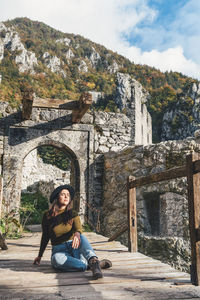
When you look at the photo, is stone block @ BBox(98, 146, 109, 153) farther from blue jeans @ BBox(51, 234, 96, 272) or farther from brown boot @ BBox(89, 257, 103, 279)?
brown boot @ BBox(89, 257, 103, 279)

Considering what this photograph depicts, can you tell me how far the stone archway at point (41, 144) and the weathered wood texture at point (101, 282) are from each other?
3.33 metres

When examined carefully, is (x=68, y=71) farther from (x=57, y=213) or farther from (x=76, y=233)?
(x=76, y=233)

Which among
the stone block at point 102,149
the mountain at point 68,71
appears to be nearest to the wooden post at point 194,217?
the stone block at point 102,149

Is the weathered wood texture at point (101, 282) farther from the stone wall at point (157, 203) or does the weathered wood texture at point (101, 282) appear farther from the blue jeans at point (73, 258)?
the stone wall at point (157, 203)

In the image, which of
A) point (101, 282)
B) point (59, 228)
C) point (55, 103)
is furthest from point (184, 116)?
point (101, 282)

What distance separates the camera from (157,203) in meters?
6.00

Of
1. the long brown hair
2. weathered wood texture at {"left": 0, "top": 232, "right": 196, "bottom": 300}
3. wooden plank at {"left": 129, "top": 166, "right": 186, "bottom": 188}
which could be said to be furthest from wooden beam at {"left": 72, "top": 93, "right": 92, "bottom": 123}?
weathered wood texture at {"left": 0, "top": 232, "right": 196, "bottom": 300}

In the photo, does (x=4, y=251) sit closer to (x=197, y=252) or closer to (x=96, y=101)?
(x=197, y=252)

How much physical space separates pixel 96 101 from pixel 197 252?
33.7 metres

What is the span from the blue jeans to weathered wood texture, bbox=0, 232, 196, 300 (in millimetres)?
69

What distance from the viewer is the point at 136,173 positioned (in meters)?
6.39

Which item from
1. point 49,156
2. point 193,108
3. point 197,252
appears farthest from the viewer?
point 193,108

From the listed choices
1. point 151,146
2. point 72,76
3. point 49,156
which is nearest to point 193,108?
point 49,156

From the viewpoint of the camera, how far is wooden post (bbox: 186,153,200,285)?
2176 mm
